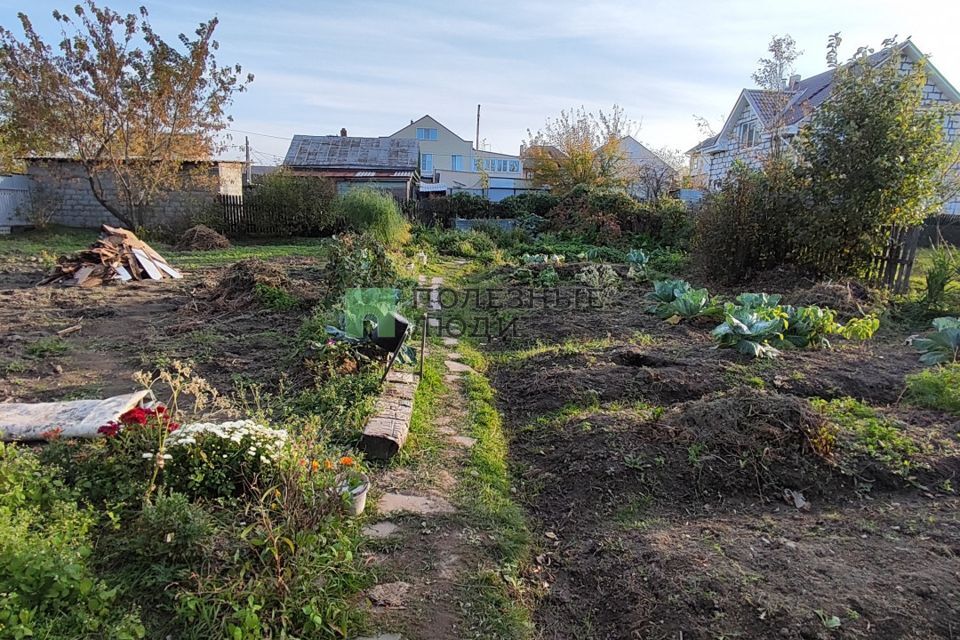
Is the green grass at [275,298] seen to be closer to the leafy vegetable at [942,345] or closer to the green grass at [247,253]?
the green grass at [247,253]

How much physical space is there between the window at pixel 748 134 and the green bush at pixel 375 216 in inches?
671

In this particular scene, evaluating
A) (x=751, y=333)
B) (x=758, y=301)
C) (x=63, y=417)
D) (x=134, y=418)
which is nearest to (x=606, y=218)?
(x=758, y=301)

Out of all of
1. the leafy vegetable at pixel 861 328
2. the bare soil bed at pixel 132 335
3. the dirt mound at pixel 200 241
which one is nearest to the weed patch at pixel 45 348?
the bare soil bed at pixel 132 335

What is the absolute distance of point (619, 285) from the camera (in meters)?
8.61

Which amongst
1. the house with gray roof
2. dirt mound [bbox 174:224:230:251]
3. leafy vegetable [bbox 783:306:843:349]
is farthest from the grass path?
the house with gray roof

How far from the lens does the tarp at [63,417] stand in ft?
9.05

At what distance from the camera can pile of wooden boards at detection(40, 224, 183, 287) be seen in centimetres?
800

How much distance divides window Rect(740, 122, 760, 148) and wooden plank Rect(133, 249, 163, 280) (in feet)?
72.4

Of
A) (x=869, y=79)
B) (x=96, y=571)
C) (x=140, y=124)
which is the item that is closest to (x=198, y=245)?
(x=140, y=124)

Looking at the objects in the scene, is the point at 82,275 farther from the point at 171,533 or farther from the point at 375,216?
the point at 171,533

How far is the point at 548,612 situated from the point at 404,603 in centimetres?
57

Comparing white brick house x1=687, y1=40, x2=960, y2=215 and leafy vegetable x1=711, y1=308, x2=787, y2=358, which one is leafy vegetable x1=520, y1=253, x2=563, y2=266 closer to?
leafy vegetable x1=711, y1=308, x2=787, y2=358

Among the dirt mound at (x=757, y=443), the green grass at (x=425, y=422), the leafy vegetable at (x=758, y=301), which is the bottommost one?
the green grass at (x=425, y=422)

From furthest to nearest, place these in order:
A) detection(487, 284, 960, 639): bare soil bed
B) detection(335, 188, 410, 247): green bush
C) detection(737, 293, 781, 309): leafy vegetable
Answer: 1. detection(335, 188, 410, 247): green bush
2. detection(737, 293, 781, 309): leafy vegetable
3. detection(487, 284, 960, 639): bare soil bed
